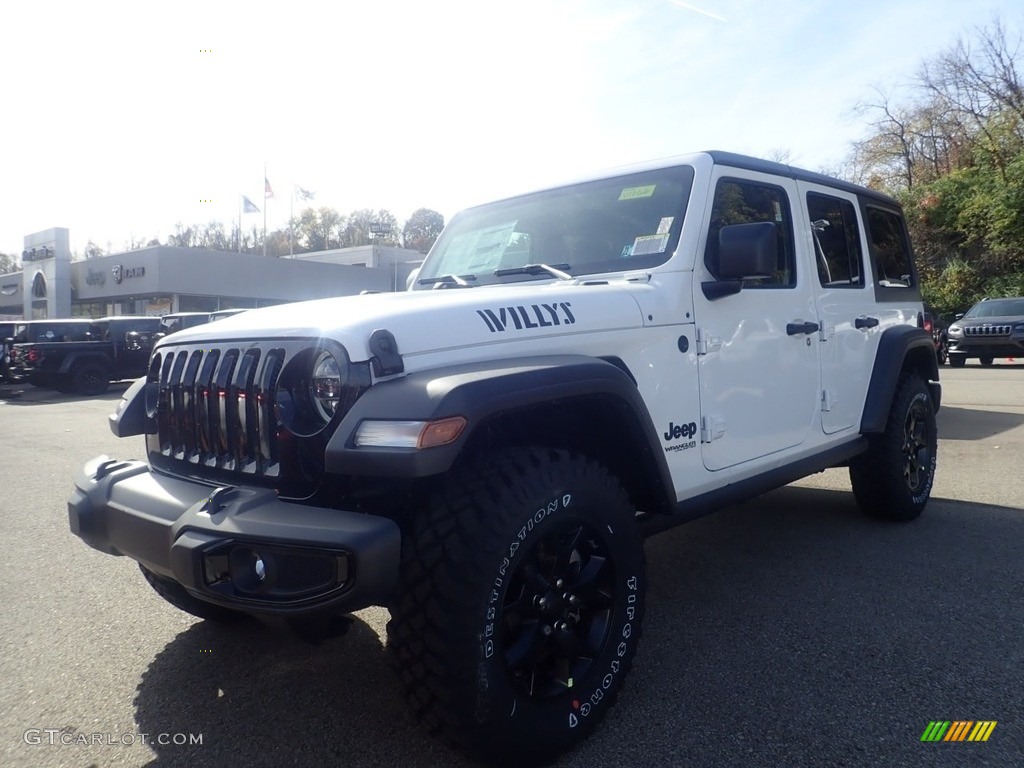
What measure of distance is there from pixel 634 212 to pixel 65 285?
4022 cm

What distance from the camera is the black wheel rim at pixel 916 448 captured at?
4.84 metres

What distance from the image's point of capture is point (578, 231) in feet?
11.9

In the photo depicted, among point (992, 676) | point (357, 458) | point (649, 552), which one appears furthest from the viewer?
point (649, 552)

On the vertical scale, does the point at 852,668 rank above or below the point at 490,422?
below

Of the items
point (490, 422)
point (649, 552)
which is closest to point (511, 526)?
point (490, 422)

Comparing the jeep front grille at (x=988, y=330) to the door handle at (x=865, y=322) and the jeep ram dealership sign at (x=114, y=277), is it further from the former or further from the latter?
the jeep ram dealership sign at (x=114, y=277)

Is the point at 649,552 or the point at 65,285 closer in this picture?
the point at 649,552

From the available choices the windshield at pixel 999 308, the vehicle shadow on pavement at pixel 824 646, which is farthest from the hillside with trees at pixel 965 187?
the vehicle shadow on pavement at pixel 824 646

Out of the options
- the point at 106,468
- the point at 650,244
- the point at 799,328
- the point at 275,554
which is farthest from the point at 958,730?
the point at 106,468

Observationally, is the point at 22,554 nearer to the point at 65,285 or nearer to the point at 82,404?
the point at 82,404

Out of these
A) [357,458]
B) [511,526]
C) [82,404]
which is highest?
[357,458]

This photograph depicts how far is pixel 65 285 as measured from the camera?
37.2 meters

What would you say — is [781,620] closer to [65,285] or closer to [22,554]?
[22,554]

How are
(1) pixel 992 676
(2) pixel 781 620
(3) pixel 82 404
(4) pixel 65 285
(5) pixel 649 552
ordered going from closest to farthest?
(1) pixel 992 676 < (2) pixel 781 620 < (5) pixel 649 552 < (3) pixel 82 404 < (4) pixel 65 285
